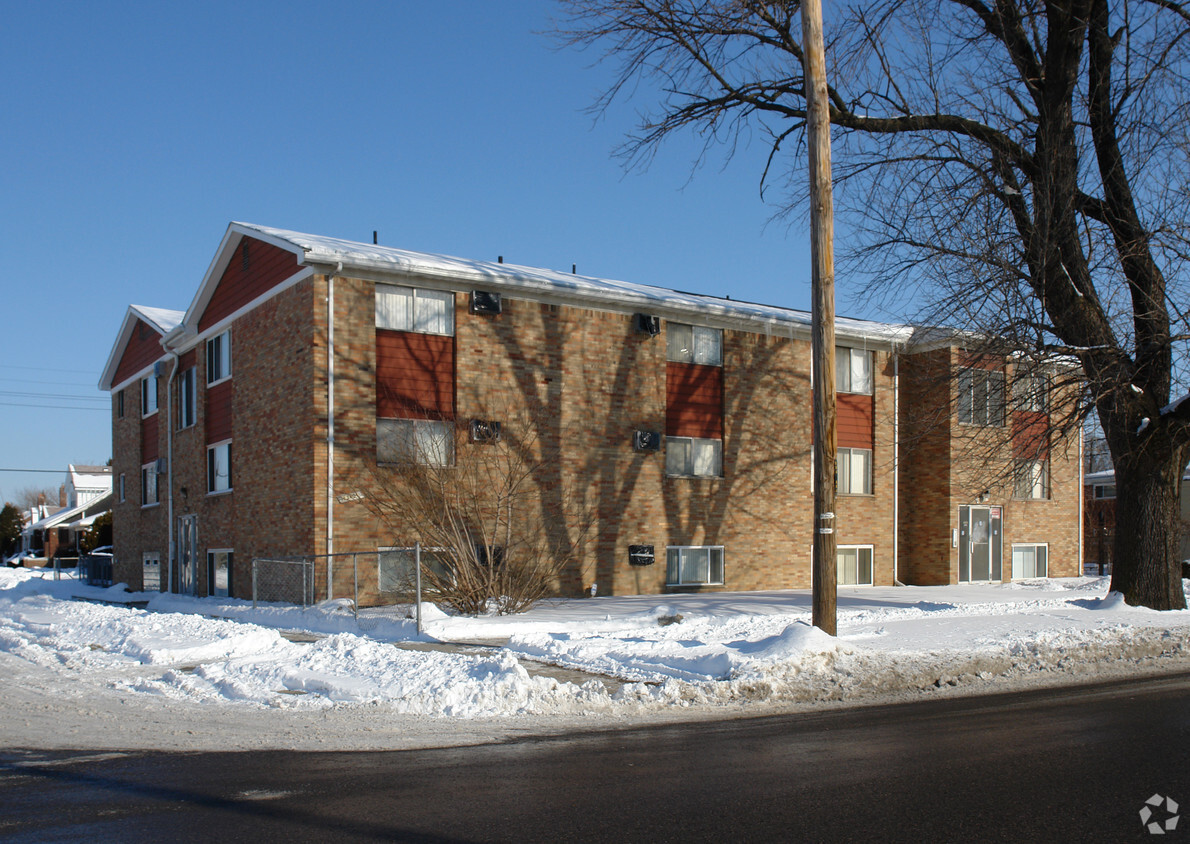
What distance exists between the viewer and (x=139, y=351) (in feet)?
97.7

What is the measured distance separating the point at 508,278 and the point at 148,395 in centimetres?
1482


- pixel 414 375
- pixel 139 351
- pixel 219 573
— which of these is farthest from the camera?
pixel 139 351

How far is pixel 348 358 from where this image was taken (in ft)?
61.8

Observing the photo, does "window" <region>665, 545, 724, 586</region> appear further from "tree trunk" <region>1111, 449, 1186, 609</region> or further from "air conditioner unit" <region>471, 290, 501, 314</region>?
"tree trunk" <region>1111, 449, 1186, 609</region>

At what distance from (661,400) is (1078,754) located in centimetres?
1574

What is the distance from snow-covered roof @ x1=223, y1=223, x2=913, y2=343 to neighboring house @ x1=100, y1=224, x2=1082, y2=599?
0.07 metres

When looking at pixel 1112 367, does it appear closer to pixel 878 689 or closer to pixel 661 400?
pixel 878 689

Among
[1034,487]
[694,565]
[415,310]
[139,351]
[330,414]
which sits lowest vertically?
[694,565]

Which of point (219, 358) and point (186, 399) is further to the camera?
point (186, 399)

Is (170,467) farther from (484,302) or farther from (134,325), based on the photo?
(484,302)

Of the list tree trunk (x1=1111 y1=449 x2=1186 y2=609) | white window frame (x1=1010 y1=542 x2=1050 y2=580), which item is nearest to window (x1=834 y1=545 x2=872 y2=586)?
white window frame (x1=1010 y1=542 x2=1050 y2=580)

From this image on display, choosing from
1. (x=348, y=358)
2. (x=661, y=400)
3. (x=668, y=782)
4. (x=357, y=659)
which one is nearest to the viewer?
(x=668, y=782)

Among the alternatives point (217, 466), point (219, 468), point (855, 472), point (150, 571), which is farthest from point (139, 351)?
point (855, 472)

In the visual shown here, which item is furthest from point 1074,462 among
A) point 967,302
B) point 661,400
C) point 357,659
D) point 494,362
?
point 357,659
